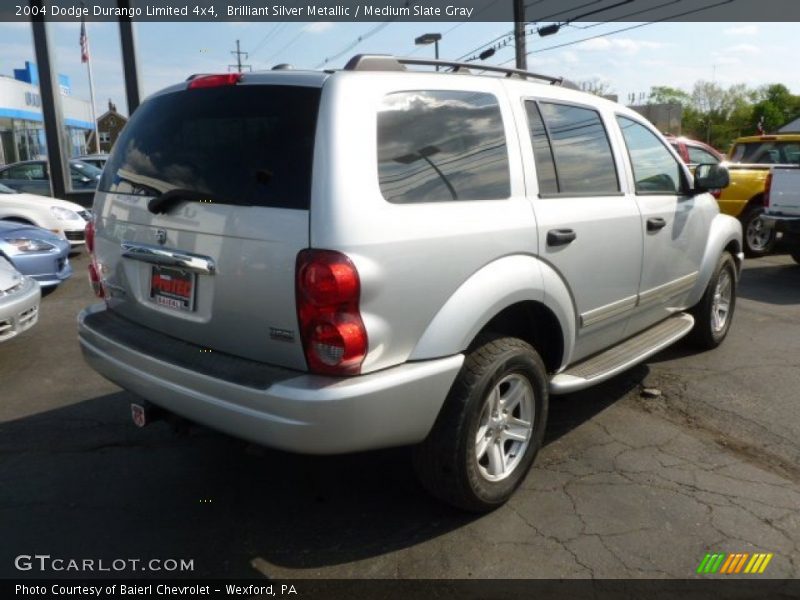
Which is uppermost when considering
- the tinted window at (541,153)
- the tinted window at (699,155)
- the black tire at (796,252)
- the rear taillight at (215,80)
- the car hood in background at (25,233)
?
the rear taillight at (215,80)

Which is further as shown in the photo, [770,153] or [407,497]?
[770,153]

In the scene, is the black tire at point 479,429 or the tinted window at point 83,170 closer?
the black tire at point 479,429

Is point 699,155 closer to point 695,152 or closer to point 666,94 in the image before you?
point 695,152

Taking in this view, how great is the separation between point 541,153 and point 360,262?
53.4 inches

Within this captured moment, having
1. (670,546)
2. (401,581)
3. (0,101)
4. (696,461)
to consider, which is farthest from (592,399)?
(0,101)

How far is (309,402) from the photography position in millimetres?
2336

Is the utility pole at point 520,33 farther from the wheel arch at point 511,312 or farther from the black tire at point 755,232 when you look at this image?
the wheel arch at point 511,312

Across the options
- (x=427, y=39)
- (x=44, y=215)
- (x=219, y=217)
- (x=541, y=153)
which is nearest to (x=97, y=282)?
(x=219, y=217)

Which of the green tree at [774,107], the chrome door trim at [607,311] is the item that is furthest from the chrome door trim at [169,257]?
the green tree at [774,107]

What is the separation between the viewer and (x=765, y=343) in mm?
5652

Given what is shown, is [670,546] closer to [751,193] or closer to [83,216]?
[751,193]

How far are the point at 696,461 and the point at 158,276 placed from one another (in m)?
2.89

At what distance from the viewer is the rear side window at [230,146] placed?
251 cm

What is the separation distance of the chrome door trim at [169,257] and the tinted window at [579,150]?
5.61 feet
